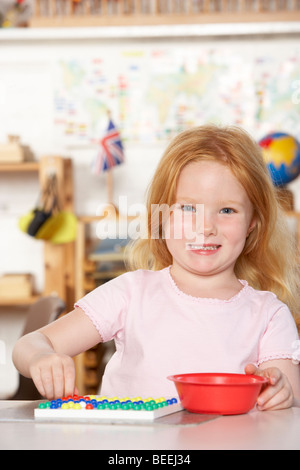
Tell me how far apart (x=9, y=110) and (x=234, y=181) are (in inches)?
97.7

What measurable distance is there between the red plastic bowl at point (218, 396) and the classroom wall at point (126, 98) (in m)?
2.60

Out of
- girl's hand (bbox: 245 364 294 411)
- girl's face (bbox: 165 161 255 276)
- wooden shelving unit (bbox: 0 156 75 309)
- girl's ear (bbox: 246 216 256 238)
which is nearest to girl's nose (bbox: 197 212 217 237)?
girl's face (bbox: 165 161 255 276)

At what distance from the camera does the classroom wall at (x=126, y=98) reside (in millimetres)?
3352

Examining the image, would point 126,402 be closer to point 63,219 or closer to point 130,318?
point 130,318

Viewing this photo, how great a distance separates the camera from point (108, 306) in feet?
3.59

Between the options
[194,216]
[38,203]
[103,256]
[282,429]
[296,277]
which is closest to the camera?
[282,429]

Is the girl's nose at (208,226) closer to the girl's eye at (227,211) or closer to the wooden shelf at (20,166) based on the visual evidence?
the girl's eye at (227,211)

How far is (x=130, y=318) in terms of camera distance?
3.64ft

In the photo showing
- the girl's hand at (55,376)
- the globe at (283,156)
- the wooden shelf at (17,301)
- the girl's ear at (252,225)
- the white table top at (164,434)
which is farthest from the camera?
the wooden shelf at (17,301)

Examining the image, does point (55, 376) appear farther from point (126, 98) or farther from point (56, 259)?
point (126, 98)

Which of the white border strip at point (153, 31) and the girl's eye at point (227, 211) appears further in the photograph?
the white border strip at point (153, 31)

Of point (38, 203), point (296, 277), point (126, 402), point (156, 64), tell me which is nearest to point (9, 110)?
point (38, 203)

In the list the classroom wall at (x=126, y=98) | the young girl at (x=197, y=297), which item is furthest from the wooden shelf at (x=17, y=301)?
the young girl at (x=197, y=297)

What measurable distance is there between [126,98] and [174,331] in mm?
2436
